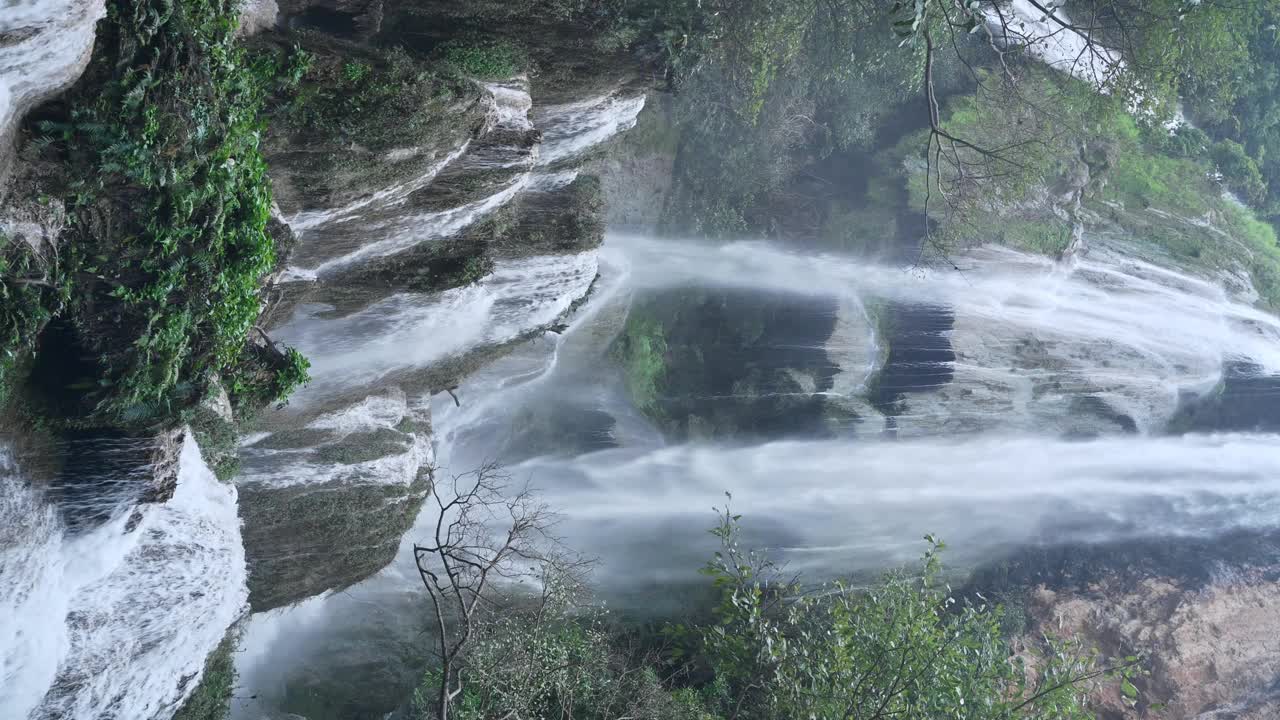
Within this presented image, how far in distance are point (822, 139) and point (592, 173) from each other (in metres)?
8.05

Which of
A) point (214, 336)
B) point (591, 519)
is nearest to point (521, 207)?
point (214, 336)

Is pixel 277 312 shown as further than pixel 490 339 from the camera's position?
No

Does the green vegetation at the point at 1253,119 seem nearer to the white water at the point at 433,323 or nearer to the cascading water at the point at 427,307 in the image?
the cascading water at the point at 427,307

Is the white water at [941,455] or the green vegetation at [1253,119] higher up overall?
the green vegetation at [1253,119]

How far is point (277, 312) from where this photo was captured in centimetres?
952

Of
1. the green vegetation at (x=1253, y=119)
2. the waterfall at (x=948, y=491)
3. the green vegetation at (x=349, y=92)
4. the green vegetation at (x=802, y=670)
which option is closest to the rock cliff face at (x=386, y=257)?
the green vegetation at (x=349, y=92)

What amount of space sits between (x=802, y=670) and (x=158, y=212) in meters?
9.15

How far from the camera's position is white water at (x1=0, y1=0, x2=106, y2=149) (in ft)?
14.4

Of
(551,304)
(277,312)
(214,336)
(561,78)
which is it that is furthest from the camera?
(551,304)

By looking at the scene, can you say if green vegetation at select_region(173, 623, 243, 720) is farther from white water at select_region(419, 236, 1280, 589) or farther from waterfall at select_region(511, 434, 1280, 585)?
waterfall at select_region(511, 434, 1280, 585)

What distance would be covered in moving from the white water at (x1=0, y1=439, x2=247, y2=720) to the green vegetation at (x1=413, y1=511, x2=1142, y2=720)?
3.04m

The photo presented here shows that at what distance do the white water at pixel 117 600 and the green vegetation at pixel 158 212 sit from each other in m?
1.06

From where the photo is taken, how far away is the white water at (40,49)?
4.39m

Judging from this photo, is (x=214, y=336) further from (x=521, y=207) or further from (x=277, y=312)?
(x=521, y=207)
